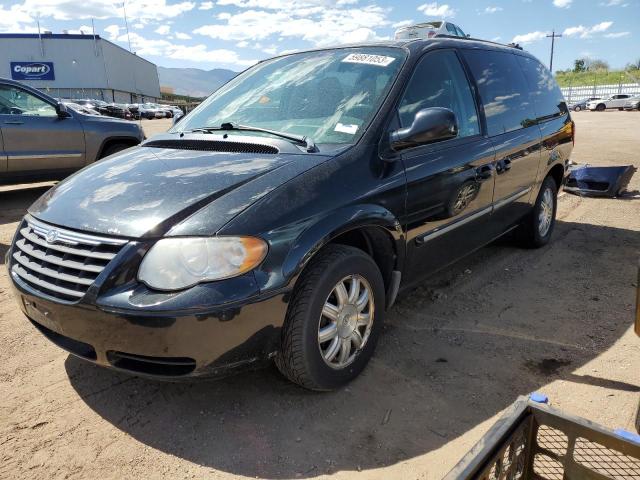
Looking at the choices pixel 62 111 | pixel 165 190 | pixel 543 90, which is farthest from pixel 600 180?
pixel 62 111

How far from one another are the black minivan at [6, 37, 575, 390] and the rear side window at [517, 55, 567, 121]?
991 millimetres

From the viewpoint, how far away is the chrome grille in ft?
7.35

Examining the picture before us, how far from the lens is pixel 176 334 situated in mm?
2137

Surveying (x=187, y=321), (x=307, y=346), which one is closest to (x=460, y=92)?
(x=307, y=346)

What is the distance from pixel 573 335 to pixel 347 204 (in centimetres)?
191

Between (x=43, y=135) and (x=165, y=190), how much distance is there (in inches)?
231

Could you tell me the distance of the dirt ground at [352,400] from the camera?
7.45ft

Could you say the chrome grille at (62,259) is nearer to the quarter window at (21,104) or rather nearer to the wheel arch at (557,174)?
the wheel arch at (557,174)

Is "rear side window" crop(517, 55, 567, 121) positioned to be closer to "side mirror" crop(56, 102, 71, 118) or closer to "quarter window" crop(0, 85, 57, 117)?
"side mirror" crop(56, 102, 71, 118)

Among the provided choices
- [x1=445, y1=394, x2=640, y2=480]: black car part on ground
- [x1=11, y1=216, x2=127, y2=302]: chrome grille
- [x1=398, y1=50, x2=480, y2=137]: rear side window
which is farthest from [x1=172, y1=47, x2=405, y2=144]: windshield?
[x1=445, y1=394, x2=640, y2=480]: black car part on ground

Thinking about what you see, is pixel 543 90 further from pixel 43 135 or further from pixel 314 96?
pixel 43 135

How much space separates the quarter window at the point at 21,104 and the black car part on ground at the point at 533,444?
7.51 meters

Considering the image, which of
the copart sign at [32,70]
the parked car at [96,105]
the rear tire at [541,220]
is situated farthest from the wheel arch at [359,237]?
the copart sign at [32,70]

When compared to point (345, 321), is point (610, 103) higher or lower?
higher
